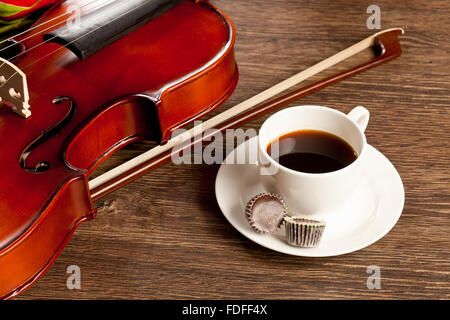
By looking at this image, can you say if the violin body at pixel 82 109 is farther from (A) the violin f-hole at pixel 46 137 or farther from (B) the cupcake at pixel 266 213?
(B) the cupcake at pixel 266 213

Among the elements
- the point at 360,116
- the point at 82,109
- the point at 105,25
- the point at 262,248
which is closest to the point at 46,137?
the point at 82,109

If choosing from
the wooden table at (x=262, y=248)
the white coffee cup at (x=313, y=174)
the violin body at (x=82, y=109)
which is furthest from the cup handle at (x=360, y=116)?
the violin body at (x=82, y=109)

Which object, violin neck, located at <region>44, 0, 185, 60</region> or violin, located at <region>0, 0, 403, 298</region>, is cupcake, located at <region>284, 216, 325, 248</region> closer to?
violin, located at <region>0, 0, 403, 298</region>

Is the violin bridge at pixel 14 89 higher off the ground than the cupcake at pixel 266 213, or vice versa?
the violin bridge at pixel 14 89

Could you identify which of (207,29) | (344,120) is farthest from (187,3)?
(344,120)

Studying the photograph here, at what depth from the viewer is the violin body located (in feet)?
2.51

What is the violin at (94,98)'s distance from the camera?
785 mm

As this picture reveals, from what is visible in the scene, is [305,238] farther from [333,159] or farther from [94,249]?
[94,249]

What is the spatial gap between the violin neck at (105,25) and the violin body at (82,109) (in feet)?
0.09

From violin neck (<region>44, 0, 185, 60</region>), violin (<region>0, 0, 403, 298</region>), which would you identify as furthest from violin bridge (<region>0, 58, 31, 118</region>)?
violin neck (<region>44, 0, 185, 60</region>)

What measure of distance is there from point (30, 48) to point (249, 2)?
1.68 ft

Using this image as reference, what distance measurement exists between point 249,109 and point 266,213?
283mm

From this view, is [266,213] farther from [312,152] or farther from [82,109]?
[82,109]

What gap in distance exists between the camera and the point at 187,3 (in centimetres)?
109
